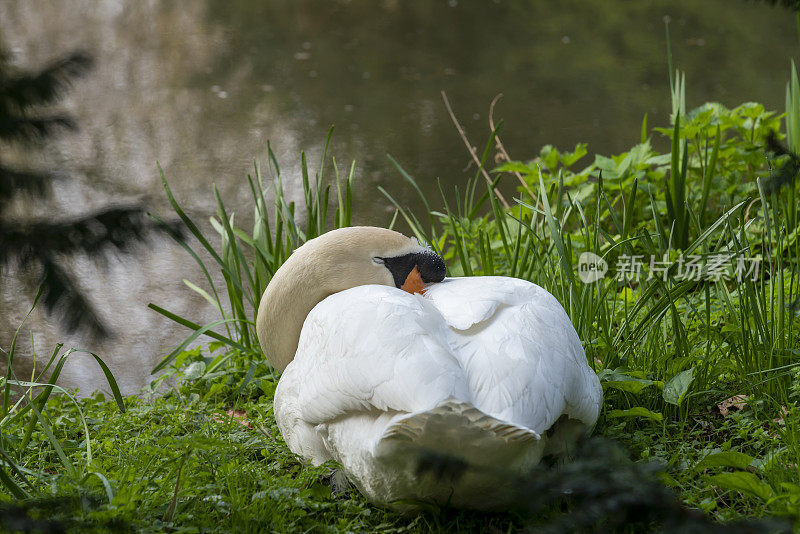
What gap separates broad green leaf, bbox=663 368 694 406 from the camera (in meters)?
2.52

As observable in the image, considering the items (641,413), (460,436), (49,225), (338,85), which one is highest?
(49,225)

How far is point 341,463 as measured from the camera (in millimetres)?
2230

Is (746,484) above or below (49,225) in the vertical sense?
below

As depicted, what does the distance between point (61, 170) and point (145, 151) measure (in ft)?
16.8

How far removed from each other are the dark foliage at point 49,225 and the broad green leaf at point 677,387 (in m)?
1.82

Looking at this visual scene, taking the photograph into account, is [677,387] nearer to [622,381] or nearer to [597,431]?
[622,381]

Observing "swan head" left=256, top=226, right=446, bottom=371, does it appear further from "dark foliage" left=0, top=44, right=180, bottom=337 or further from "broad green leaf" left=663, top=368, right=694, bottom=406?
"dark foliage" left=0, top=44, right=180, bottom=337

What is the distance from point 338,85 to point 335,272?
5.39 m

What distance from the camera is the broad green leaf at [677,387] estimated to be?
2521 mm

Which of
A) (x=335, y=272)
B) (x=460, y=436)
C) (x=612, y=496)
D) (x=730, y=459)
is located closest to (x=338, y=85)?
(x=335, y=272)

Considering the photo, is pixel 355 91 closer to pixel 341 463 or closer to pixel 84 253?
pixel 341 463

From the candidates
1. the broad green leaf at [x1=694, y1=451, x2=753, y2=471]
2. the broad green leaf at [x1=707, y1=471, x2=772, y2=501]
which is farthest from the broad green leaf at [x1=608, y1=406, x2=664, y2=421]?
the broad green leaf at [x1=707, y1=471, x2=772, y2=501]

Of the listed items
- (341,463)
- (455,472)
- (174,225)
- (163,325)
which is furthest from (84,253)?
(163,325)

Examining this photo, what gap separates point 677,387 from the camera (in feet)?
8.38
